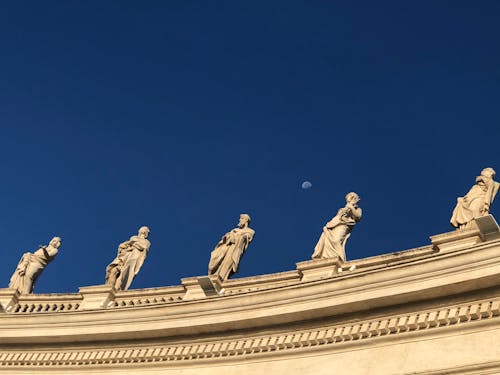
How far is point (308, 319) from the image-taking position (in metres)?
21.9

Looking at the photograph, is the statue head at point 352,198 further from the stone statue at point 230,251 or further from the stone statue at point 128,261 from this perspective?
the stone statue at point 128,261

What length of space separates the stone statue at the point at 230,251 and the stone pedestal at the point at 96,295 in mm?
3104

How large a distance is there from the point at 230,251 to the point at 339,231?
3.72m

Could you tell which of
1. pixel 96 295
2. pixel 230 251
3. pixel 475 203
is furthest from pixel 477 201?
pixel 96 295

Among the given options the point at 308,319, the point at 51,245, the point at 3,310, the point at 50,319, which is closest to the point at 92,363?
the point at 50,319

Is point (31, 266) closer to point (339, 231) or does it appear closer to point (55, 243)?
point (55, 243)

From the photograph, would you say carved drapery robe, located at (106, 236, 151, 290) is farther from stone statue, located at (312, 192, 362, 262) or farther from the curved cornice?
stone statue, located at (312, 192, 362, 262)

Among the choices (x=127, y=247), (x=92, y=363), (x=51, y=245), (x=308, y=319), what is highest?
(x=51, y=245)

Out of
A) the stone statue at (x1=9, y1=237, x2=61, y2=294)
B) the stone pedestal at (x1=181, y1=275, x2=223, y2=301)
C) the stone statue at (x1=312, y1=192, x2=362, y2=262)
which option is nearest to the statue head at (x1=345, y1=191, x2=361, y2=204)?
the stone statue at (x1=312, y1=192, x2=362, y2=262)

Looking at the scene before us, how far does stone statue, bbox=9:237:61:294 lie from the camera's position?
102 ft

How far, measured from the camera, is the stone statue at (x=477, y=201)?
74.3 ft

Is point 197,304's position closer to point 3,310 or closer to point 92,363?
point 92,363

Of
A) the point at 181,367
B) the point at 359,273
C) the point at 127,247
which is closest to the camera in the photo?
the point at 359,273

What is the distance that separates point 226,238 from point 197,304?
4.01 metres
